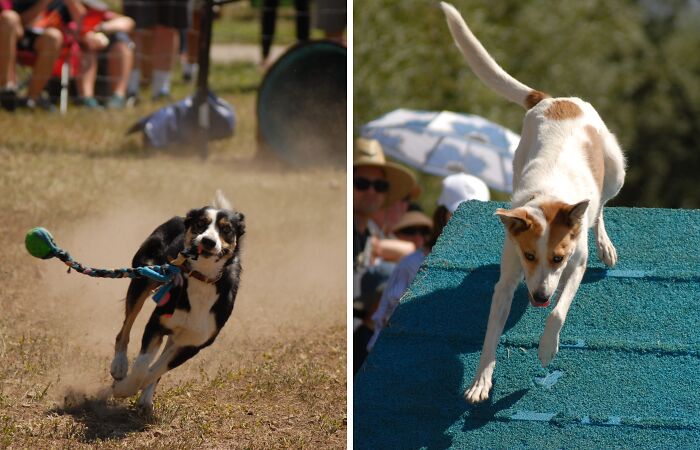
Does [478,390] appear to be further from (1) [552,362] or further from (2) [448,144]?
(2) [448,144]

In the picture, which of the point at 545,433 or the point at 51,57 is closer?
the point at 545,433

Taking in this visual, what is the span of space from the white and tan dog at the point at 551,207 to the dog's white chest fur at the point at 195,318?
1.40 metres

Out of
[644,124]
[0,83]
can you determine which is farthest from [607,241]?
[644,124]

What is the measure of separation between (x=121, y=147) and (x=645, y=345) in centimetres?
806

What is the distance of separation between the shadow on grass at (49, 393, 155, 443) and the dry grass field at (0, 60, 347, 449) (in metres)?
0.01

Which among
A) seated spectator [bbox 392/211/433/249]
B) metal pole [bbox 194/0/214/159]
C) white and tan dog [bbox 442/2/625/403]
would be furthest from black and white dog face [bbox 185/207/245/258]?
metal pole [bbox 194/0/214/159]

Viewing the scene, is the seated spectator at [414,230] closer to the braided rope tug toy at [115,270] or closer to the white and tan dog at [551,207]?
the white and tan dog at [551,207]

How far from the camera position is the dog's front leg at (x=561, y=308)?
5.57m

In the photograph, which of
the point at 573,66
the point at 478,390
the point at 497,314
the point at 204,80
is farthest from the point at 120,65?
the point at 573,66

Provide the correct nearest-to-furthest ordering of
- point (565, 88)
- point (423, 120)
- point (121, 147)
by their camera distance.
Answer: point (423, 120), point (121, 147), point (565, 88)

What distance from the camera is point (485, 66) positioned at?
669cm

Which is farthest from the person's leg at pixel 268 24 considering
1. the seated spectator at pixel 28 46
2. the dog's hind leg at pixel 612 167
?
the dog's hind leg at pixel 612 167

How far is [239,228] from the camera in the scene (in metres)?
6.17

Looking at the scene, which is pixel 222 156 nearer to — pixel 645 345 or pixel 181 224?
pixel 181 224
